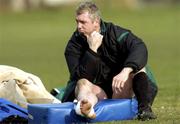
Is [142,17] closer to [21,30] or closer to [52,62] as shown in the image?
[21,30]

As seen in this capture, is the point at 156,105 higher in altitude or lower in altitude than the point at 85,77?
lower

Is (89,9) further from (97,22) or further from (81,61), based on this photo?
(81,61)

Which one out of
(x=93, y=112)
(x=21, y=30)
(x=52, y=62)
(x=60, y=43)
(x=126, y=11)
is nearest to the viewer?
(x=93, y=112)

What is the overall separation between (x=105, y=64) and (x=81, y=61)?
327mm

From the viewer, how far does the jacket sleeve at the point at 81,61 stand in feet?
34.7

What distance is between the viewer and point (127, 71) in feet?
33.0

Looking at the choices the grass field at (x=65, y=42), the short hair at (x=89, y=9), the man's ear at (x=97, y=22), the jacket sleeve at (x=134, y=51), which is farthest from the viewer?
the grass field at (x=65, y=42)

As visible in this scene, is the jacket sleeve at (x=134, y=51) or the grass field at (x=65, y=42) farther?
the grass field at (x=65, y=42)

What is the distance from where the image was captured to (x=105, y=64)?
424 inches

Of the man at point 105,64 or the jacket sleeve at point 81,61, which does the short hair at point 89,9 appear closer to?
the man at point 105,64

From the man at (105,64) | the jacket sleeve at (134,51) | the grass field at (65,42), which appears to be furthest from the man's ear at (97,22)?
the grass field at (65,42)

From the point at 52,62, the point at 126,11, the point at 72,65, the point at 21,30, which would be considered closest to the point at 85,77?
the point at 72,65

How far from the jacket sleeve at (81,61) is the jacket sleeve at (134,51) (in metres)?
0.43

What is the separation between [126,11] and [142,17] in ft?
17.9
